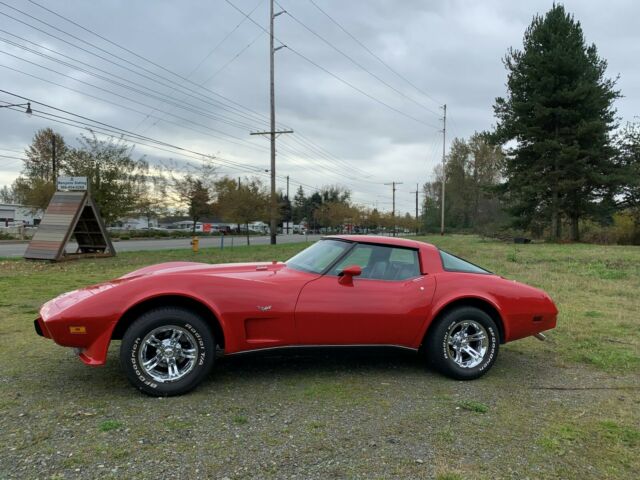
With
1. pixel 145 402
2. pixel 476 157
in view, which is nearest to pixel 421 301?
pixel 145 402

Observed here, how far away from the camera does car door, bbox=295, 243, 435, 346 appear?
4055 mm

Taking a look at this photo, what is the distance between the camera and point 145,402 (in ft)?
12.0

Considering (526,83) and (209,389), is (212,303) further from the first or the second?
(526,83)

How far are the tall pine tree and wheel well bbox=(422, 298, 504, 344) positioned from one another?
30.2 meters

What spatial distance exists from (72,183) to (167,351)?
52.9ft

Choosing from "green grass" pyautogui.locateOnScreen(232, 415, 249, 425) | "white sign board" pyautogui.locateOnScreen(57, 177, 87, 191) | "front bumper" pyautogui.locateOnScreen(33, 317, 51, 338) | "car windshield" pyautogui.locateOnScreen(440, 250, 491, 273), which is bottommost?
"green grass" pyautogui.locateOnScreen(232, 415, 249, 425)

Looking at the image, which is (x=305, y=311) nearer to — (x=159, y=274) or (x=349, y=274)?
(x=349, y=274)

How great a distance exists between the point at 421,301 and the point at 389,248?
599mm

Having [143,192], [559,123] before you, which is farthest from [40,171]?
[559,123]

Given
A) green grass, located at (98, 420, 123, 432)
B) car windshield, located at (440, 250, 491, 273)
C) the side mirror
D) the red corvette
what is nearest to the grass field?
green grass, located at (98, 420, 123, 432)

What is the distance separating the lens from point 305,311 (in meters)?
4.01

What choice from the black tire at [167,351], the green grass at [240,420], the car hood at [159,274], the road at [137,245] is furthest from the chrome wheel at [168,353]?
the road at [137,245]

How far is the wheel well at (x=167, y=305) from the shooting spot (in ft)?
12.4

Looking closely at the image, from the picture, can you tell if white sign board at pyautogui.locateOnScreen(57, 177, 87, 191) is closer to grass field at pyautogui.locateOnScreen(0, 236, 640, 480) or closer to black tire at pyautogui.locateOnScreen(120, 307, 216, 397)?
grass field at pyautogui.locateOnScreen(0, 236, 640, 480)
